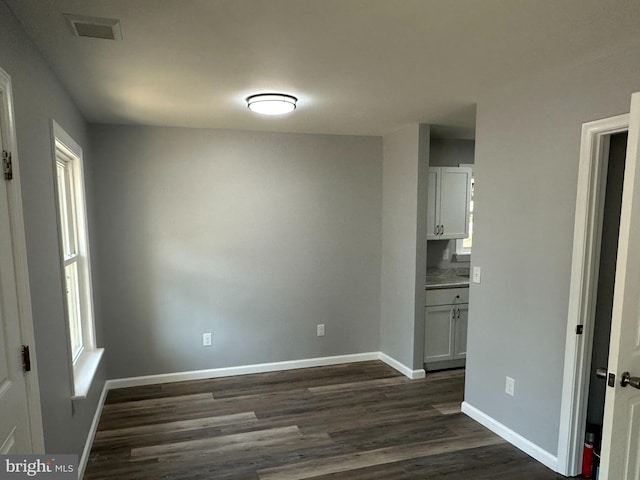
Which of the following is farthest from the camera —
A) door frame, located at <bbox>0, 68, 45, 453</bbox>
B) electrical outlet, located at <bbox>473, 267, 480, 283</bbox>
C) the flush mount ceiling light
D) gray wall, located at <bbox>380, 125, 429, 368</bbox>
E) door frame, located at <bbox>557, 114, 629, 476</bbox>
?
gray wall, located at <bbox>380, 125, 429, 368</bbox>

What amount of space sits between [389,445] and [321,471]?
1.85 ft

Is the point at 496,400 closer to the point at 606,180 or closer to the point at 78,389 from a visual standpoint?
the point at 606,180

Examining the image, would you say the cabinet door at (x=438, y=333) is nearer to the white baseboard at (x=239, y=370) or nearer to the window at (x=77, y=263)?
the white baseboard at (x=239, y=370)

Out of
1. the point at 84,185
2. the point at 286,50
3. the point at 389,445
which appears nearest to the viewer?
the point at 286,50

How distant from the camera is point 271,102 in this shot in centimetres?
280

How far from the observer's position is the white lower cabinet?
408cm

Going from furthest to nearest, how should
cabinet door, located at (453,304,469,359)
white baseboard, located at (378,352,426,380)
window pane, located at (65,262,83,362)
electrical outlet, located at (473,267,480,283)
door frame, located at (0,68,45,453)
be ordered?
1. cabinet door, located at (453,304,469,359)
2. white baseboard, located at (378,352,426,380)
3. electrical outlet, located at (473,267,480,283)
4. window pane, located at (65,262,83,362)
5. door frame, located at (0,68,45,453)

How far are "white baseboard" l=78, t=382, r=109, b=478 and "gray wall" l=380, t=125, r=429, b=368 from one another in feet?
9.02

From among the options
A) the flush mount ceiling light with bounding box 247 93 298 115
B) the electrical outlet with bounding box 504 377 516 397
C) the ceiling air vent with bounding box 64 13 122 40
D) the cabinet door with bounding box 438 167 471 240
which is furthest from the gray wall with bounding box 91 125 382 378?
the ceiling air vent with bounding box 64 13 122 40

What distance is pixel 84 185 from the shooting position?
3.15m

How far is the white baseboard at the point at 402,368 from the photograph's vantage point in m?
4.04

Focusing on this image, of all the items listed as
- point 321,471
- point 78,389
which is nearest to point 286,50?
point 78,389

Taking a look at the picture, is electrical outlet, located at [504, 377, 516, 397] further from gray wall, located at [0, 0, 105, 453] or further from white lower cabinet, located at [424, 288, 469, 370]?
gray wall, located at [0, 0, 105, 453]

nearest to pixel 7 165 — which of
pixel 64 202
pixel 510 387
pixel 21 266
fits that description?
pixel 21 266
